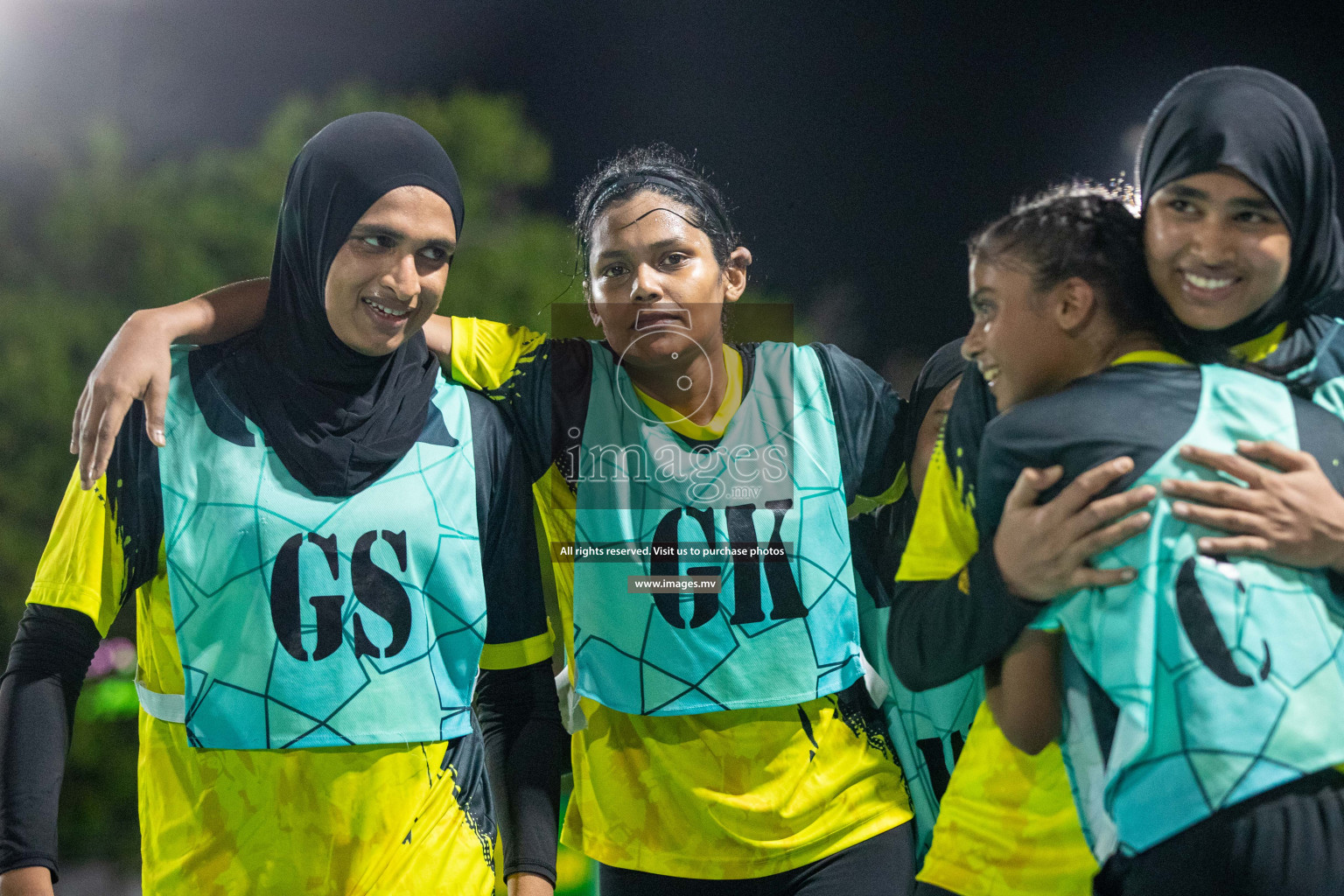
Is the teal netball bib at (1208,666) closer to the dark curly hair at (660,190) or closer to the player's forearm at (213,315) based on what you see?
the dark curly hair at (660,190)

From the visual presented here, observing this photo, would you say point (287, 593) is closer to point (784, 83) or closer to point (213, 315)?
point (213, 315)

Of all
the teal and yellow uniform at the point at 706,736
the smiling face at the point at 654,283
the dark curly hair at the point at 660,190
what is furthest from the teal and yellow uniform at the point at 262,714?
the dark curly hair at the point at 660,190

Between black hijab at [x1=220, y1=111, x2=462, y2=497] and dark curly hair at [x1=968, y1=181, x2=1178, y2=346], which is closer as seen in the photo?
dark curly hair at [x1=968, y1=181, x2=1178, y2=346]

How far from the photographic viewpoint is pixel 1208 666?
127 cm

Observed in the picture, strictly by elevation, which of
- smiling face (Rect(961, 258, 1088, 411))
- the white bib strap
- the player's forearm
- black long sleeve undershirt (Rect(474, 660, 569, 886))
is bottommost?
black long sleeve undershirt (Rect(474, 660, 569, 886))

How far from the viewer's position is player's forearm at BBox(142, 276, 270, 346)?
1.45 meters

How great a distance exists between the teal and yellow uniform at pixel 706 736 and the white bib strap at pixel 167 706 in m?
0.55

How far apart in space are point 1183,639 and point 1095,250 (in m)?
0.51

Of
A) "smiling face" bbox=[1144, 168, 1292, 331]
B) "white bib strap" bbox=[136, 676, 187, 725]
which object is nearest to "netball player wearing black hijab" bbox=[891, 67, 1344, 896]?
"smiling face" bbox=[1144, 168, 1292, 331]

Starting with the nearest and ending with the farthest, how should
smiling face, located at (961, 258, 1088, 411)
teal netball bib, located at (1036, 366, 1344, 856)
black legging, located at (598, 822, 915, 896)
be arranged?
teal netball bib, located at (1036, 366, 1344, 856)
smiling face, located at (961, 258, 1088, 411)
black legging, located at (598, 822, 915, 896)

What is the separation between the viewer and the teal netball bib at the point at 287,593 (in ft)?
4.73

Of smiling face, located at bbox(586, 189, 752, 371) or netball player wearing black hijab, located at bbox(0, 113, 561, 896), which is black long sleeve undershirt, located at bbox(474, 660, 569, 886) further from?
smiling face, located at bbox(586, 189, 752, 371)

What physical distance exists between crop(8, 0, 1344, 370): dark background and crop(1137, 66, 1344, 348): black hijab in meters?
0.18

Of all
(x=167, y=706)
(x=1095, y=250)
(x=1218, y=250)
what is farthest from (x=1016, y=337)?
(x=167, y=706)
